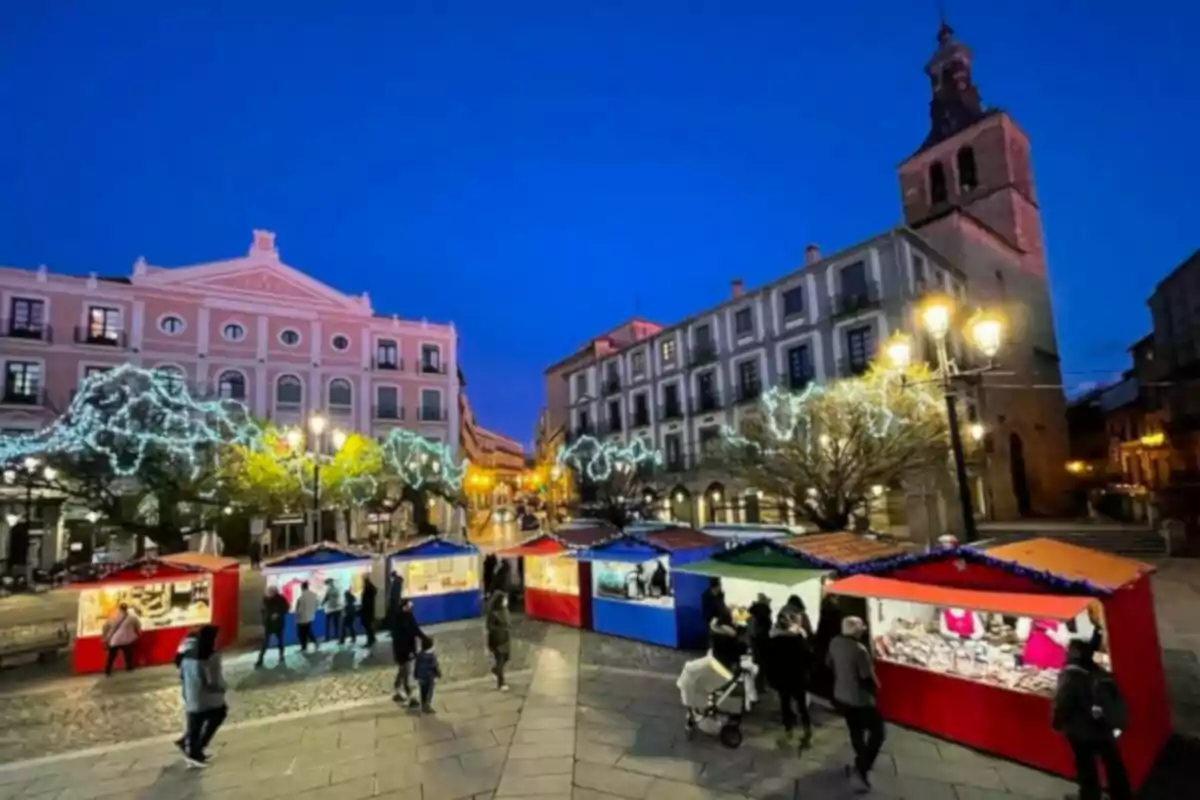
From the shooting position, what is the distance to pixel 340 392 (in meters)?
38.8

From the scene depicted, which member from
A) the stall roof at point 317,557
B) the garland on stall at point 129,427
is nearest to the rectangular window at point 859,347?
the stall roof at point 317,557

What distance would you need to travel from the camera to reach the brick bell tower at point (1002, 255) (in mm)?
29297

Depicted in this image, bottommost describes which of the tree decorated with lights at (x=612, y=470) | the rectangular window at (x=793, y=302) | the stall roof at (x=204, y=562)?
the stall roof at (x=204, y=562)

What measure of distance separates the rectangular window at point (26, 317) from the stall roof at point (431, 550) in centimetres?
2860

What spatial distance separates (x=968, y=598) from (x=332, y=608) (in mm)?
12506

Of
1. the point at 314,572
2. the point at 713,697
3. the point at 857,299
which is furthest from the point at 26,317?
the point at 857,299

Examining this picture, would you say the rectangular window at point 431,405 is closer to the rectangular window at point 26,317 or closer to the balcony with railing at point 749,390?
the rectangular window at point 26,317

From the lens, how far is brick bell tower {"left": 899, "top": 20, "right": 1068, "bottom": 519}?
96.1 ft

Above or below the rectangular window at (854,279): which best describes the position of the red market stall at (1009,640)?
below

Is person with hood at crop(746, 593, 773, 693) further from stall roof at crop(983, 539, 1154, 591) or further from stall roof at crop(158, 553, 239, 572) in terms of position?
stall roof at crop(158, 553, 239, 572)

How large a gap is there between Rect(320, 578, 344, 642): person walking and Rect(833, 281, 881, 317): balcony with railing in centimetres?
2294

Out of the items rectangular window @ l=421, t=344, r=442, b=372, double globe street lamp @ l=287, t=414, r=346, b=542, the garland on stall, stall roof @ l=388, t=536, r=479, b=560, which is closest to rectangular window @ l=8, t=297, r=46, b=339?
the garland on stall

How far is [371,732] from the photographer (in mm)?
8297

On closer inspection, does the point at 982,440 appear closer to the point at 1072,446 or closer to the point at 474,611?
the point at 1072,446
